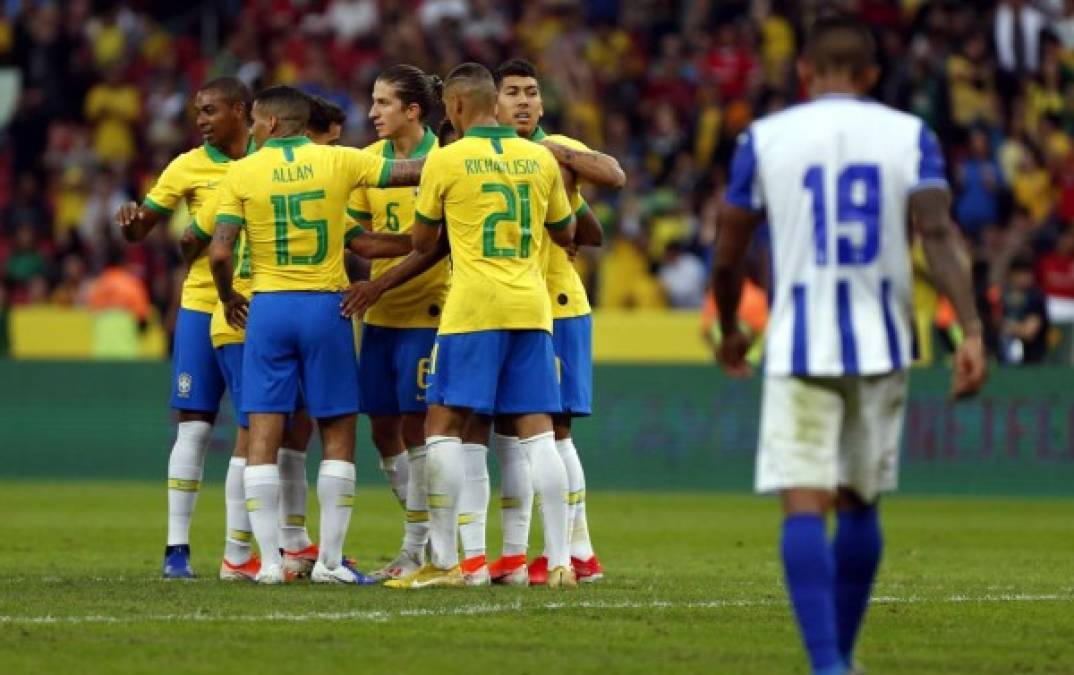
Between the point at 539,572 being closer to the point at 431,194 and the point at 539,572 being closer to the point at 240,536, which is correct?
the point at 240,536

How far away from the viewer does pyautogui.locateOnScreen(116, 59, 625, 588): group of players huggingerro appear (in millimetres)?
10305

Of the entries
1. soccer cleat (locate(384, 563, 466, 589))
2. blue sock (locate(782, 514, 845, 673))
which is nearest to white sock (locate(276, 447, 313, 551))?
soccer cleat (locate(384, 563, 466, 589))

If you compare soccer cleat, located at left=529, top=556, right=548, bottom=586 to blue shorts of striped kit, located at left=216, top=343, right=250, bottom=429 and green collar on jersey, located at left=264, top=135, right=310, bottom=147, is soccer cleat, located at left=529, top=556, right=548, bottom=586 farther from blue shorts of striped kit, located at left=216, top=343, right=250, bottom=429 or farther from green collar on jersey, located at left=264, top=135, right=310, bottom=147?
green collar on jersey, located at left=264, top=135, right=310, bottom=147

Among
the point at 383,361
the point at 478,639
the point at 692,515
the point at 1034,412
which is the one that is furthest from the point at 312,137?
the point at 1034,412

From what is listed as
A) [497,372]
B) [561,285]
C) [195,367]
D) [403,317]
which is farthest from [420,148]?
[195,367]

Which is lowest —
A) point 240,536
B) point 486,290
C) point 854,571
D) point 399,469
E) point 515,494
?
point 240,536

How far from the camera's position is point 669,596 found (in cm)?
1038

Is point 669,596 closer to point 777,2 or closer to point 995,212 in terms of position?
point 995,212

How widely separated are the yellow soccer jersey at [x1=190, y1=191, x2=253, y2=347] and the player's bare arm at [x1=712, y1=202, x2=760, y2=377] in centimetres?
392

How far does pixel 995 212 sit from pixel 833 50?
1698cm

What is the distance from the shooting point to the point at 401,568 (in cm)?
1121

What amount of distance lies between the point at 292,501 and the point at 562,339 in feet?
5.25

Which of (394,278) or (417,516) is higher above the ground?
(394,278)

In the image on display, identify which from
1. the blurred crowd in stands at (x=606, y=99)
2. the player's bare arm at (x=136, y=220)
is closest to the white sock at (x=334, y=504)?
the player's bare arm at (x=136, y=220)
